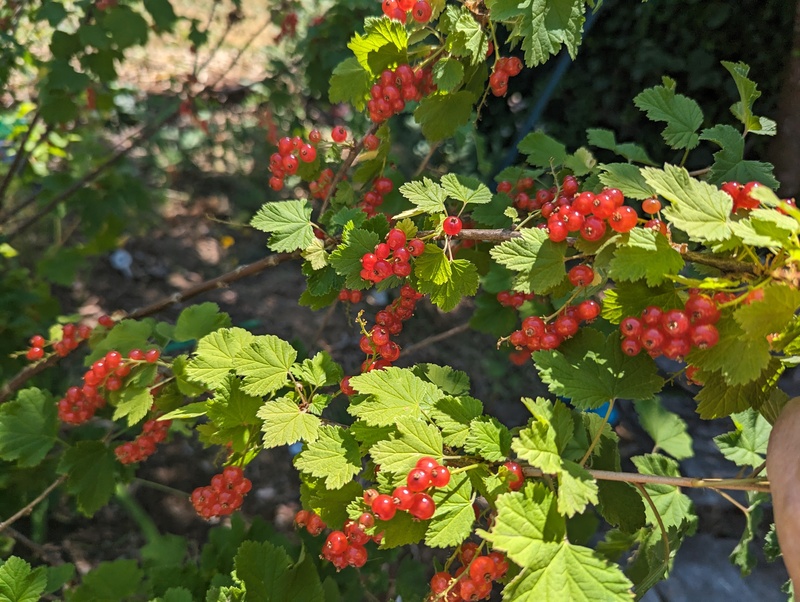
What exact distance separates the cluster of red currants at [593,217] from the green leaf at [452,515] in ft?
1.34

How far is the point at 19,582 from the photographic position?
3.69 feet

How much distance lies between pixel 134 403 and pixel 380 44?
2.95ft

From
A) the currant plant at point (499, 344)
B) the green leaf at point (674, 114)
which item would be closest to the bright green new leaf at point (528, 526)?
the currant plant at point (499, 344)

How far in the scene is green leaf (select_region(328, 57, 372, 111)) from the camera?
1.32m

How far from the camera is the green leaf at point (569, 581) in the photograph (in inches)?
31.5

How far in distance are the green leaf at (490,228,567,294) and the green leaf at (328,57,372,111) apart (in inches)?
21.1

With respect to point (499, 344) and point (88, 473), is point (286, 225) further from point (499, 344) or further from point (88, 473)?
point (88, 473)

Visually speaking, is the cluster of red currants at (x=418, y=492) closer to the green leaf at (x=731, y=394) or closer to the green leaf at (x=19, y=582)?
the green leaf at (x=731, y=394)

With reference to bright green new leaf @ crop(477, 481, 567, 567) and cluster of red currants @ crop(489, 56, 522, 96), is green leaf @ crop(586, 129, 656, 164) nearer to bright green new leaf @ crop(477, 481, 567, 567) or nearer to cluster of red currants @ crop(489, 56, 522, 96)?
cluster of red currants @ crop(489, 56, 522, 96)

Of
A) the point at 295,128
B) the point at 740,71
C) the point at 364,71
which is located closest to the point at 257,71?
the point at 295,128

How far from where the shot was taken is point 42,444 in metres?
1.52

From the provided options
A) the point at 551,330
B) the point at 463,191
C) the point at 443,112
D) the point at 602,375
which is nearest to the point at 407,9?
the point at 443,112

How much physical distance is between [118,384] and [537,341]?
93cm

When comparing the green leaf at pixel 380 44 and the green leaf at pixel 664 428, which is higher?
the green leaf at pixel 380 44
